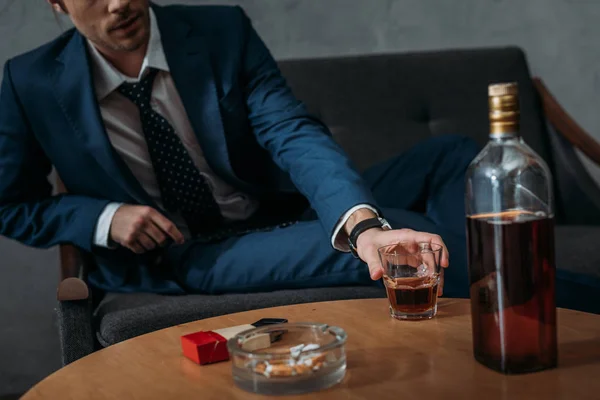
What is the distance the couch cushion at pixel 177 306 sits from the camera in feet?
4.92

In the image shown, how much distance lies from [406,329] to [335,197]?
439 millimetres

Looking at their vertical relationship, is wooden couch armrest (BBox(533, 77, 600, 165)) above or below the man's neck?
below

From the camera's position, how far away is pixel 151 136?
5.83ft

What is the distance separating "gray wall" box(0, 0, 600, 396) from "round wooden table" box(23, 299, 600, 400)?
1.50 metres

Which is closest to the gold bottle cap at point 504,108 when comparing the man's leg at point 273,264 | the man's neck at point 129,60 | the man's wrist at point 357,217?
the man's wrist at point 357,217

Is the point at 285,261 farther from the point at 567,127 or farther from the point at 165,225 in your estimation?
the point at 567,127

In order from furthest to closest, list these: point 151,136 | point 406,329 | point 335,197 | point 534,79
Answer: point 534,79 → point 151,136 → point 335,197 → point 406,329

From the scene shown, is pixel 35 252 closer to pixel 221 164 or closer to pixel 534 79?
pixel 221 164

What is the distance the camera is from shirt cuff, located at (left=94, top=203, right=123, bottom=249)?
1681 mm

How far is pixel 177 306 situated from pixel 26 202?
1.54 ft

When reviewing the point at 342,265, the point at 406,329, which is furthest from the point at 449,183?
the point at 406,329

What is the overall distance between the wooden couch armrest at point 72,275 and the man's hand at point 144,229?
10 centimetres

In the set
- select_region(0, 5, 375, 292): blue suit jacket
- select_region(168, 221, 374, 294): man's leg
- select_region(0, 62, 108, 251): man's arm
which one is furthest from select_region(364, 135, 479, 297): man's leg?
select_region(0, 62, 108, 251): man's arm

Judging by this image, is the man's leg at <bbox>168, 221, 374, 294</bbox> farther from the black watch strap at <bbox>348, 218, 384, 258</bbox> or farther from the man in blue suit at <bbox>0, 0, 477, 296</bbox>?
the black watch strap at <bbox>348, 218, 384, 258</bbox>
